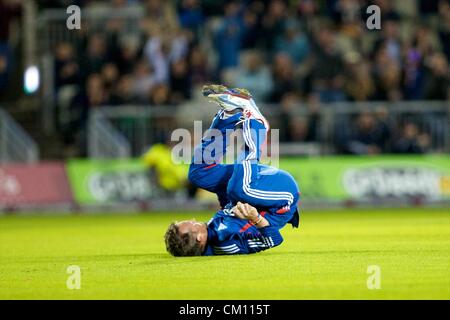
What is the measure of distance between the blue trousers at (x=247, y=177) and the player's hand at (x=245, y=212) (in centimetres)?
32

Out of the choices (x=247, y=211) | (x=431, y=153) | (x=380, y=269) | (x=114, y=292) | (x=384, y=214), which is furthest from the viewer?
(x=431, y=153)

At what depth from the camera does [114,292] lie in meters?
11.4

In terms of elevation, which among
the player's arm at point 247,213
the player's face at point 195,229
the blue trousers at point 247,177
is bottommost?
the player's face at point 195,229

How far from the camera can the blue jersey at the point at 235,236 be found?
1427 centimetres

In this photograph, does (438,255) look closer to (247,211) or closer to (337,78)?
(247,211)

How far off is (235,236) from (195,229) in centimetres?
70

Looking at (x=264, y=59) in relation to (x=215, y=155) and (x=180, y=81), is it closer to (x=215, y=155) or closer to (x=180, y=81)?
(x=180, y=81)

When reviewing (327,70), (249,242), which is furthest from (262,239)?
(327,70)

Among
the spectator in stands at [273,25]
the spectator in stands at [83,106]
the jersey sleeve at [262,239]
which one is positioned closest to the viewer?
the jersey sleeve at [262,239]

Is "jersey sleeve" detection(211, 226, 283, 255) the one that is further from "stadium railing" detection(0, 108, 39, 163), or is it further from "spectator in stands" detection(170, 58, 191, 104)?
"spectator in stands" detection(170, 58, 191, 104)

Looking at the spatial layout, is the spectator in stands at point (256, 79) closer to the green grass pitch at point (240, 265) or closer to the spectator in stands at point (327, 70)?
the spectator in stands at point (327, 70)

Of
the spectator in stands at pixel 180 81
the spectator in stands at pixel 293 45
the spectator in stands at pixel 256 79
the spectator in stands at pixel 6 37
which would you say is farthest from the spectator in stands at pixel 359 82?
the spectator in stands at pixel 6 37
